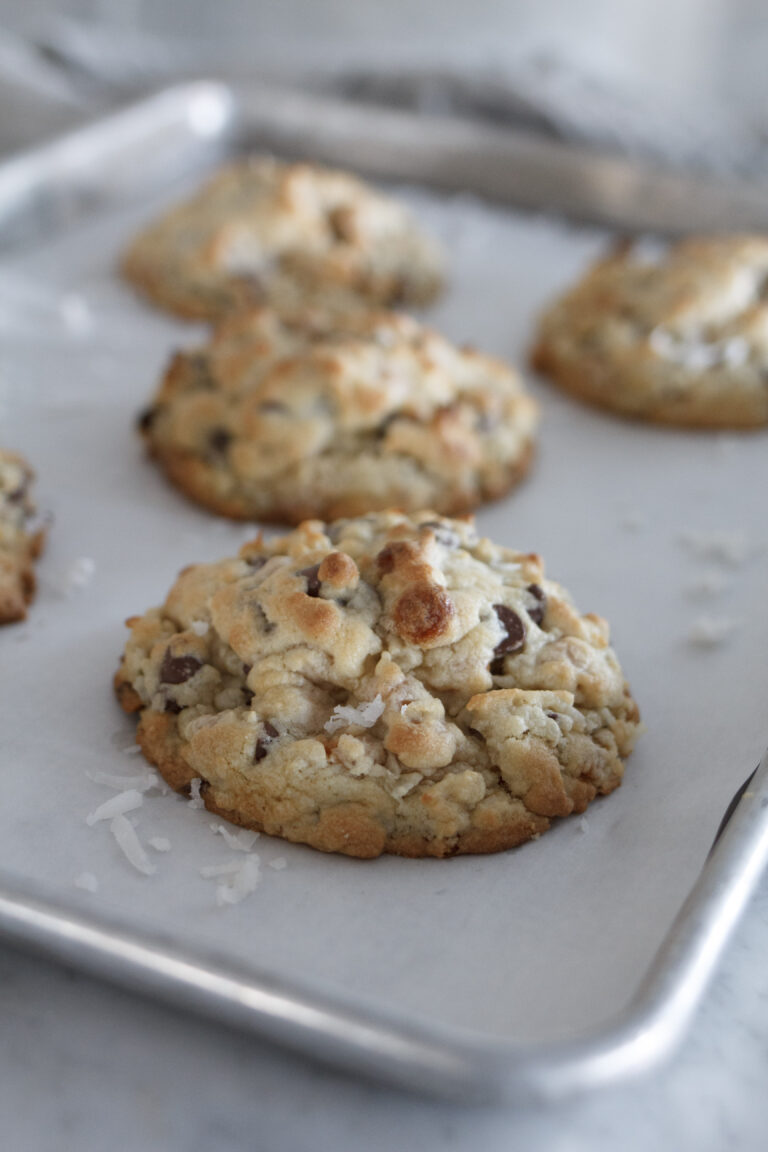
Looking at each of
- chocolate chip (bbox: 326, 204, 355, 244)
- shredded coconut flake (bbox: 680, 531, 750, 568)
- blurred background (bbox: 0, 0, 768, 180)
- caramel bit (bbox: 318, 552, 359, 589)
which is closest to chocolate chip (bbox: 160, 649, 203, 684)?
caramel bit (bbox: 318, 552, 359, 589)

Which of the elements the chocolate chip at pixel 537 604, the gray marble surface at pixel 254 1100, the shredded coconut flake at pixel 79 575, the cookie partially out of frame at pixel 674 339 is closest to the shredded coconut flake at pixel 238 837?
the gray marble surface at pixel 254 1100

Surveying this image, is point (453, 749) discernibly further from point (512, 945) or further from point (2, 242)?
point (2, 242)

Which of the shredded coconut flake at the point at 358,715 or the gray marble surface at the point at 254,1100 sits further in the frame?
the shredded coconut flake at the point at 358,715

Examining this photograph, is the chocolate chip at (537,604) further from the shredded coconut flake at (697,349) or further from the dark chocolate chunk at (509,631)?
the shredded coconut flake at (697,349)

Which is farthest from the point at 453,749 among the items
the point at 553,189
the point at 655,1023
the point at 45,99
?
the point at 45,99

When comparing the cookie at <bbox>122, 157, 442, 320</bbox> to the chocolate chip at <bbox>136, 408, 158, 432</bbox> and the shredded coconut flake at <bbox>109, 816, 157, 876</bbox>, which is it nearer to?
the chocolate chip at <bbox>136, 408, 158, 432</bbox>
